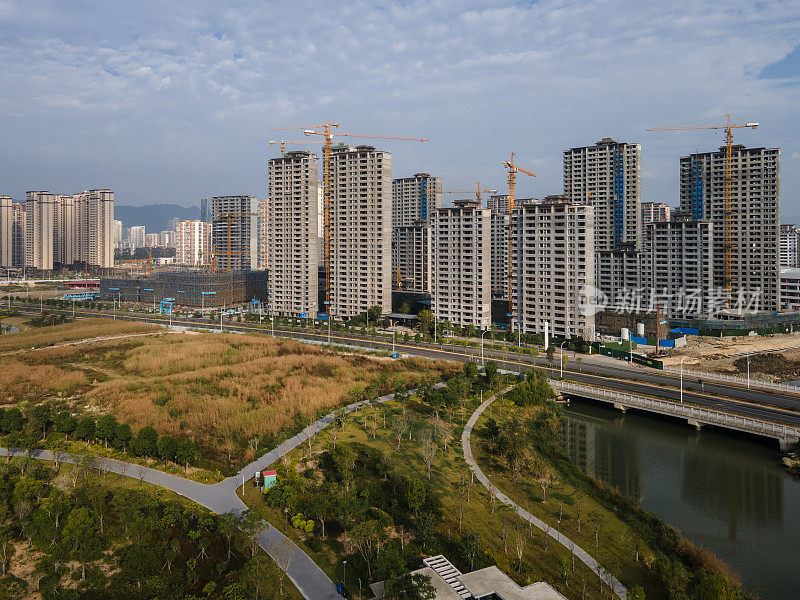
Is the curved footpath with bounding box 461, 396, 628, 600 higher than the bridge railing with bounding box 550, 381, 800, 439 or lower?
lower

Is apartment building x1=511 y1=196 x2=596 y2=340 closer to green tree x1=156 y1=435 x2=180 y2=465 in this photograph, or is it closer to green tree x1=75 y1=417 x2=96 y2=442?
green tree x1=156 y1=435 x2=180 y2=465

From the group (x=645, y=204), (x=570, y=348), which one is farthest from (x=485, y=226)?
(x=645, y=204)

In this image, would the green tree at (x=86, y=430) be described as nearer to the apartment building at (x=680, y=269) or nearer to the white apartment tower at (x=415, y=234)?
the apartment building at (x=680, y=269)

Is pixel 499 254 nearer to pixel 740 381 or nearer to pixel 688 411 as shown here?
A: pixel 740 381

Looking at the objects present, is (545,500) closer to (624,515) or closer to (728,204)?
(624,515)

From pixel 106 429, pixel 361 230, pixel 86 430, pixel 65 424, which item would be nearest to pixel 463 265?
pixel 361 230

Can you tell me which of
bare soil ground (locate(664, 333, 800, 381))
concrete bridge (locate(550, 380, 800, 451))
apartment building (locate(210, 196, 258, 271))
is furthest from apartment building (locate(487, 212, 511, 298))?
apartment building (locate(210, 196, 258, 271))
